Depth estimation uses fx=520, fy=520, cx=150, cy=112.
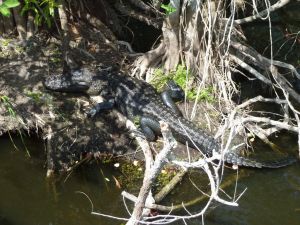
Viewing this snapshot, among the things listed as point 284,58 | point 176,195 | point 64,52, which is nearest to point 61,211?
point 176,195

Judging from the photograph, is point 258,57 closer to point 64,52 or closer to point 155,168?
point 64,52

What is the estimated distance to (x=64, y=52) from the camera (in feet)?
26.3

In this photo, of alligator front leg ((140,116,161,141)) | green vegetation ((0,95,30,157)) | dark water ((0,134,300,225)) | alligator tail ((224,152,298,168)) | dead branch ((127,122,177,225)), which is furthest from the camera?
alligator front leg ((140,116,161,141))

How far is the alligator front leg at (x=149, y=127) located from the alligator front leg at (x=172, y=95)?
0.45m

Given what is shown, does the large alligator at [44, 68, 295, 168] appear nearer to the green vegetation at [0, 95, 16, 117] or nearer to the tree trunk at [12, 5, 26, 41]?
the green vegetation at [0, 95, 16, 117]

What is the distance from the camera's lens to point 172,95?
7949 millimetres

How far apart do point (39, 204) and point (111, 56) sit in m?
3.06

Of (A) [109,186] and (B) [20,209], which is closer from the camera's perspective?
(B) [20,209]

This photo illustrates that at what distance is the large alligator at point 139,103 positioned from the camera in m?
7.18

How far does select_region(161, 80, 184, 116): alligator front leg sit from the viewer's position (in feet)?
25.6

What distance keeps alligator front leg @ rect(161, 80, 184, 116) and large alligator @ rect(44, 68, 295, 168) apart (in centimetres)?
2

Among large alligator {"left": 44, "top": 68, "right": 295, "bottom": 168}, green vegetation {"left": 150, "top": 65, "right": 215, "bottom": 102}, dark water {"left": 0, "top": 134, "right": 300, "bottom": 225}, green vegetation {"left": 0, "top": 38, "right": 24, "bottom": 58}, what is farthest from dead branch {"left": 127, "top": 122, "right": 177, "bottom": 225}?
green vegetation {"left": 0, "top": 38, "right": 24, "bottom": 58}

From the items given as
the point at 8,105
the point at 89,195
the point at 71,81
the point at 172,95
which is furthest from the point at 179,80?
the point at 8,105

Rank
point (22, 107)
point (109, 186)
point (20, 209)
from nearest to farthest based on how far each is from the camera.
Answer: point (20, 209) < point (109, 186) < point (22, 107)
